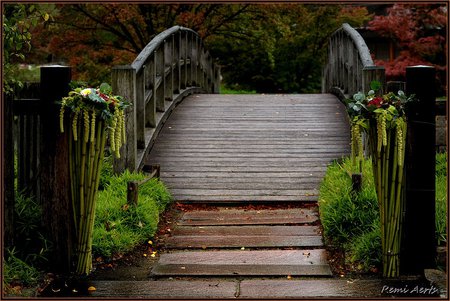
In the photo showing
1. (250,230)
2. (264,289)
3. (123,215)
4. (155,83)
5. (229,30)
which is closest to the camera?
(264,289)

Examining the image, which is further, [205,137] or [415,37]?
[415,37]

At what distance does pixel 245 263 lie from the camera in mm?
5250

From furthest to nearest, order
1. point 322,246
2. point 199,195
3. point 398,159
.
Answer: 1. point 199,195
2. point 322,246
3. point 398,159

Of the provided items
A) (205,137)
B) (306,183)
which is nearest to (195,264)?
(306,183)

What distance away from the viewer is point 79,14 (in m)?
14.2

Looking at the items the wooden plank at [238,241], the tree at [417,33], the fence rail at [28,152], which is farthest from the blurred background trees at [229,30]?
the wooden plank at [238,241]

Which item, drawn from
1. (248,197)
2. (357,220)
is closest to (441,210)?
(357,220)

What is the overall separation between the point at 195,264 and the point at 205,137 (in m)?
4.33

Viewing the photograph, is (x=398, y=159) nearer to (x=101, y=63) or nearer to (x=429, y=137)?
(x=429, y=137)

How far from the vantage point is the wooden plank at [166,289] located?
14.9 feet

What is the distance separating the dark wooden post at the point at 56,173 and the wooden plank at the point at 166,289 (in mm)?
437

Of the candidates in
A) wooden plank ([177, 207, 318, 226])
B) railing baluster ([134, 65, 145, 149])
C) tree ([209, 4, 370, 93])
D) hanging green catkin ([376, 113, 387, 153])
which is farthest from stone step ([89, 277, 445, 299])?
tree ([209, 4, 370, 93])

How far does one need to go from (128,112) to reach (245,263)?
2.77 metres

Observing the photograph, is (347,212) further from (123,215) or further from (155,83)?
(155,83)
